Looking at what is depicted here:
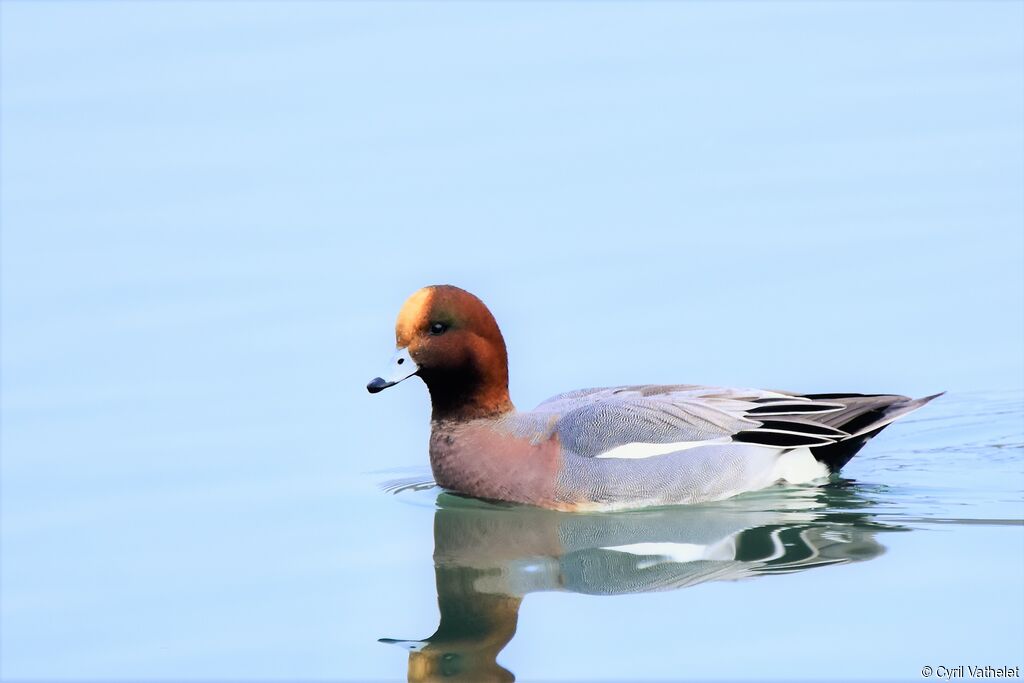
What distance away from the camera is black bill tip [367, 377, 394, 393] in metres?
9.55

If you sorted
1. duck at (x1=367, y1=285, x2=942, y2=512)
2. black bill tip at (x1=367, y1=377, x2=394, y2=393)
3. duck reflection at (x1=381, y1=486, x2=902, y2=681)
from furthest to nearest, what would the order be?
duck at (x1=367, y1=285, x2=942, y2=512) → black bill tip at (x1=367, y1=377, x2=394, y2=393) → duck reflection at (x1=381, y1=486, x2=902, y2=681)

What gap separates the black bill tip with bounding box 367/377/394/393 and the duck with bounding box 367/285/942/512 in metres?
0.01

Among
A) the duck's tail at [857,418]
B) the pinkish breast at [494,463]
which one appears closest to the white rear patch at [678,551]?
the pinkish breast at [494,463]

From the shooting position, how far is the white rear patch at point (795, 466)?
9.99 metres

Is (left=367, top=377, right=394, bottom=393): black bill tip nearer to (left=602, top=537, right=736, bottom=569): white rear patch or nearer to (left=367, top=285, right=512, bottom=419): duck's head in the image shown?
(left=367, top=285, right=512, bottom=419): duck's head

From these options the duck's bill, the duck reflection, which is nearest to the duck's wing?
the duck reflection

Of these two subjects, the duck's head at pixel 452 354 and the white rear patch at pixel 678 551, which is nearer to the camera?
the white rear patch at pixel 678 551

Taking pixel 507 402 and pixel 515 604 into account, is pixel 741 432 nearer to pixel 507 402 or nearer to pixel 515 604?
pixel 507 402

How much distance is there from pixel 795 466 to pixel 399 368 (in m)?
2.08

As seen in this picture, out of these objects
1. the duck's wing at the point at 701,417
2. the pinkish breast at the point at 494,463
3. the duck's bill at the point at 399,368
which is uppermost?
the duck's bill at the point at 399,368

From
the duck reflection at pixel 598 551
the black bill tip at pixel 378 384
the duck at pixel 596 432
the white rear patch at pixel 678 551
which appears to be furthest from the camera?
the duck at pixel 596 432

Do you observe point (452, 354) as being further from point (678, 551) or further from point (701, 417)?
point (678, 551)

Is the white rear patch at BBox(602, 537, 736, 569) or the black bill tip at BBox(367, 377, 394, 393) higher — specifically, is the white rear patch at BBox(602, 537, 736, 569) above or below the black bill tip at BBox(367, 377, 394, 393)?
below

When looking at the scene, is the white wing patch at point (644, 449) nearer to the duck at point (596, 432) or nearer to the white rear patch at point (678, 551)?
the duck at point (596, 432)
